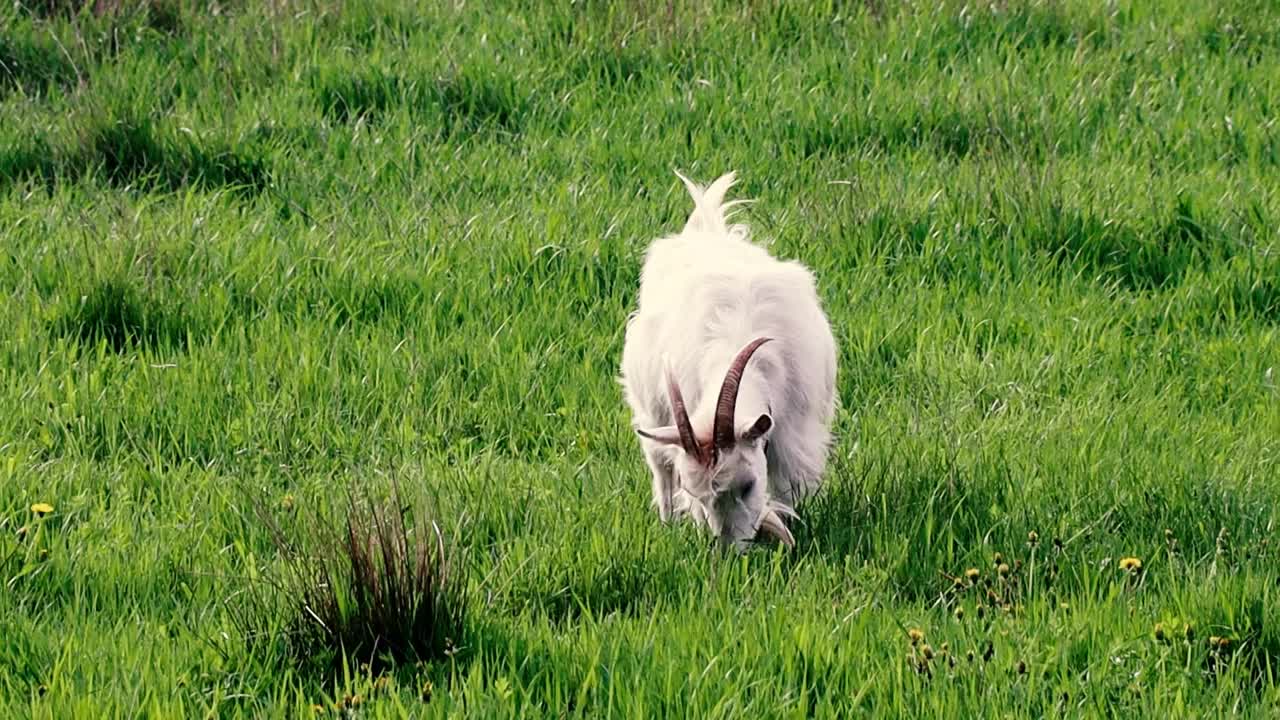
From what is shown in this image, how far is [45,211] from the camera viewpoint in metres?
7.51

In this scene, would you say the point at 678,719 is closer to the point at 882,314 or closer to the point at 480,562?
the point at 480,562

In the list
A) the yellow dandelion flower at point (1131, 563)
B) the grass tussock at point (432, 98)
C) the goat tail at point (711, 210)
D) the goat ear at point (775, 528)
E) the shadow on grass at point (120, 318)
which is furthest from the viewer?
the grass tussock at point (432, 98)

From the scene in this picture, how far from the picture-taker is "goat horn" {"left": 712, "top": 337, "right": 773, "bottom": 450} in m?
4.70

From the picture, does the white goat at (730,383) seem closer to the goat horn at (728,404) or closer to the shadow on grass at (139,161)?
the goat horn at (728,404)

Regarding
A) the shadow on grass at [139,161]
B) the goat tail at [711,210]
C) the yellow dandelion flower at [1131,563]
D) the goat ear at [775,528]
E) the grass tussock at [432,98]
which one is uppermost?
the goat tail at [711,210]

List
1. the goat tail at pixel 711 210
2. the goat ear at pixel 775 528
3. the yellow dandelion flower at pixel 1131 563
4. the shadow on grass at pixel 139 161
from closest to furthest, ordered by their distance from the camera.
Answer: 1. the yellow dandelion flower at pixel 1131 563
2. the goat ear at pixel 775 528
3. the goat tail at pixel 711 210
4. the shadow on grass at pixel 139 161

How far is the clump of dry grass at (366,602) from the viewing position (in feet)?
14.1

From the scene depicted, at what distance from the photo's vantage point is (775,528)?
5.01m

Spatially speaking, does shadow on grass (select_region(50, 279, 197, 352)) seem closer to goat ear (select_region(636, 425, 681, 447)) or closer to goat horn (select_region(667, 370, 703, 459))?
goat ear (select_region(636, 425, 681, 447))

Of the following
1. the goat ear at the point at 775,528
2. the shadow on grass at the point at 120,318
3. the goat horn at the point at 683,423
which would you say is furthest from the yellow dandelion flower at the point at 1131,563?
the shadow on grass at the point at 120,318

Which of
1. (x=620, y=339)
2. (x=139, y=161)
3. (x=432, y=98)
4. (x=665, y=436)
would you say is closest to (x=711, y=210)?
(x=620, y=339)

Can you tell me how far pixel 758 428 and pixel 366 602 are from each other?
3.96ft

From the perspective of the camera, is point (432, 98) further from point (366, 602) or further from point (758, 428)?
point (366, 602)

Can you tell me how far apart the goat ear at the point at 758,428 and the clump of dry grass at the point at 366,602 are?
3.05 ft
